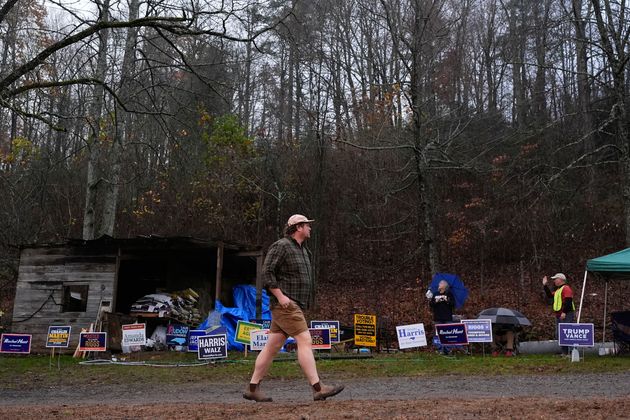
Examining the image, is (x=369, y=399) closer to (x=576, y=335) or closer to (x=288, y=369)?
(x=288, y=369)

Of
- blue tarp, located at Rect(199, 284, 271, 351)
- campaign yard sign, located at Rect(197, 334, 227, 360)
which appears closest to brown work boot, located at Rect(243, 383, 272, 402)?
campaign yard sign, located at Rect(197, 334, 227, 360)

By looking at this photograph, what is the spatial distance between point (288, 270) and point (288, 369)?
616cm

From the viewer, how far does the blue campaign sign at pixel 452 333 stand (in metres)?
14.8

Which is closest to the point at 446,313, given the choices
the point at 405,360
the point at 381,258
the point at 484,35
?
the point at 405,360

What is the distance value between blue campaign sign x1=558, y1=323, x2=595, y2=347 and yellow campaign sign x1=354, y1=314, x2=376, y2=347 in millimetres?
3987

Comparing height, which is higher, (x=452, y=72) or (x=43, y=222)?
(x=452, y=72)

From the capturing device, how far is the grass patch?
12.1 metres

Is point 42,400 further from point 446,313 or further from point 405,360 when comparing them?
point 446,313

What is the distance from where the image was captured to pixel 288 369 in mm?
12930

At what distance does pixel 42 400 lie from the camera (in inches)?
382

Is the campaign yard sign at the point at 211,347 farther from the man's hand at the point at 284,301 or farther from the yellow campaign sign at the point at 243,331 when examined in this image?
the man's hand at the point at 284,301

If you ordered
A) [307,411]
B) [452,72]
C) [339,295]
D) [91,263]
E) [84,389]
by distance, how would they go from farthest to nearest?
[452,72] < [339,295] < [91,263] < [84,389] < [307,411]

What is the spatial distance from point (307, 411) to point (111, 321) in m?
11.3

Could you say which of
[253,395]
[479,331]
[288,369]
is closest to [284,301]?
[253,395]
